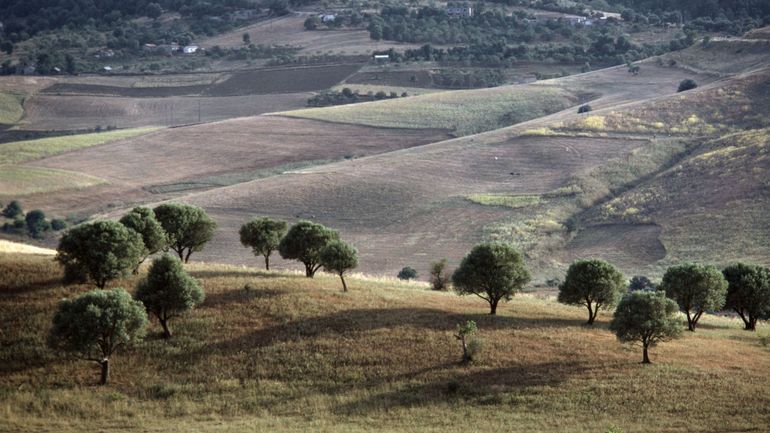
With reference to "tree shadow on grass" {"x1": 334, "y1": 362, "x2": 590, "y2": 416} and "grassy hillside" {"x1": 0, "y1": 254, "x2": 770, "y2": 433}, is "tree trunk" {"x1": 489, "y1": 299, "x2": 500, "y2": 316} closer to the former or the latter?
"grassy hillside" {"x1": 0, "y1": 254, "x2": 770, "y2": 433}

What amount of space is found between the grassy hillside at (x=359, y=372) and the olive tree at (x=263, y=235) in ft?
26.6

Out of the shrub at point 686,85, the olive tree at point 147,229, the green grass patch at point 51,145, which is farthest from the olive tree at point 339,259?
the shrub at point 686,85

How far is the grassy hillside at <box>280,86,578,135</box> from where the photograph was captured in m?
140

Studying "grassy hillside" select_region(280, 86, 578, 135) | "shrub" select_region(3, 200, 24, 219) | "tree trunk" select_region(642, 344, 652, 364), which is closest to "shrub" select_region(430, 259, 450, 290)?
"tree trunk" select_region(642, 344, 652, 364)

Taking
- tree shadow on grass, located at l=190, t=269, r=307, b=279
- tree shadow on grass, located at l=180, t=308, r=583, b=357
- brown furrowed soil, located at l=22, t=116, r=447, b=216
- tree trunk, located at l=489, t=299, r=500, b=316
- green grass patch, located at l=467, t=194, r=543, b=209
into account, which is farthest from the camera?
brown furrowed soil, located at l=22, t=116, r=447, b=216

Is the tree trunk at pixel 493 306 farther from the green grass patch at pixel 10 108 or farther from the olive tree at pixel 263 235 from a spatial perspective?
the green grass patch at pixel 10 108

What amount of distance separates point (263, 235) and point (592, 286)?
20666 millimetres

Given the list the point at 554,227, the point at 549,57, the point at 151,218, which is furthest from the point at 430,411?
the point at 549,57

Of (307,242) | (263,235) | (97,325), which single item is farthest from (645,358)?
(263,235)

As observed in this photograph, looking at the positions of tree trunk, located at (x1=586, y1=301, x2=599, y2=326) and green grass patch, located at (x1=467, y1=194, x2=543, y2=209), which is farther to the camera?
green grass patch, located at (x1=467, y1=194, x2=543, y2=209)

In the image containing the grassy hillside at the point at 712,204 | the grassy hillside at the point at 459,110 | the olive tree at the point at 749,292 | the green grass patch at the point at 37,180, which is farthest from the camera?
the grassy hillside at the point at 459,110

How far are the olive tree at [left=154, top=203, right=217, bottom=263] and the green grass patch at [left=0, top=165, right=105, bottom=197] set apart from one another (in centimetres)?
5162

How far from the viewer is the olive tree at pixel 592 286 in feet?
168

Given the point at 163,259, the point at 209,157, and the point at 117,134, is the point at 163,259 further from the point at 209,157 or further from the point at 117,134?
the point at 117,134
